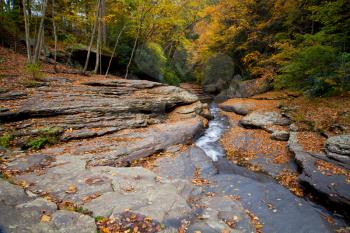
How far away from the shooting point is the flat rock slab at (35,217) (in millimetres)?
4435

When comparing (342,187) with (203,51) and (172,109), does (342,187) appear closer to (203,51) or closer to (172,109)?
(172,109)

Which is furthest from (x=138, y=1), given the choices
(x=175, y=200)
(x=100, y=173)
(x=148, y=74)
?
(x=175, y=200)

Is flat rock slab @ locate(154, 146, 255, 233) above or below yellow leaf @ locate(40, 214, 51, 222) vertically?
below

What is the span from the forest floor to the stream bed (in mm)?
30

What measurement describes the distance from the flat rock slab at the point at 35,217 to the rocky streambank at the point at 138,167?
2 centimetres

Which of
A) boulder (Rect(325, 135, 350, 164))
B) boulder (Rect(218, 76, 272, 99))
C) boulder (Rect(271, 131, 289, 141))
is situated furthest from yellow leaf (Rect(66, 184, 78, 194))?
boulder (Rect(218, 76, 272, 99))

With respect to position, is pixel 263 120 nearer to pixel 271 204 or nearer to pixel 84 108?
pixel 271 204

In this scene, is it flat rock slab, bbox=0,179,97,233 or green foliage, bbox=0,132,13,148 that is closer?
flat rock slab, bbox=0,179,97,233

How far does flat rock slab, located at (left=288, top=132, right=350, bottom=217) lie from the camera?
21.7 feet

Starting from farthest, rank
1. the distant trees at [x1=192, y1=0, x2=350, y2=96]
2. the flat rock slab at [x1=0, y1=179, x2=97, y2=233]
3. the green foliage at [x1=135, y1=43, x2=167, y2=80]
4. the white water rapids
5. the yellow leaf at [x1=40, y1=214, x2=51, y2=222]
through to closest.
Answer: the green foliage at [x1=135, y1=43, x2=167, y2=80] → the distant trees at [x1=192, y1=0, x2=350, y2=96] → the white water rapids → the yellow leaf at [x1=40, y1=214, x2=51, y2=222] → the flat rock slab at [x1=0, y1=179, x2=97, y2=233]

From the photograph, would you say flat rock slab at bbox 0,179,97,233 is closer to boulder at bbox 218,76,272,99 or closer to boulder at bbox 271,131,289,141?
boulder at bbox 271,131,289,141

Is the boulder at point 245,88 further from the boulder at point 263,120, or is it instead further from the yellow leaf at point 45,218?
the yellow leaf at point 45,218

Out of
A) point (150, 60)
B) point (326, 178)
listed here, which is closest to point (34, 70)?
point (150, 60)

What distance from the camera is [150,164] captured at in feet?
28.6
